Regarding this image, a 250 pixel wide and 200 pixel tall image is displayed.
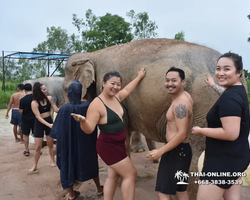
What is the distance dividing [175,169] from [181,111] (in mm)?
574

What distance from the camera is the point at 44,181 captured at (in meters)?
4.70

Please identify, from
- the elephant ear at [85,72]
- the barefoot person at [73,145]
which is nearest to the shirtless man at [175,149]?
the barefoot person at [73,145]

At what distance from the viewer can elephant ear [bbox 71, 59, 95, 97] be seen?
13.6 feet

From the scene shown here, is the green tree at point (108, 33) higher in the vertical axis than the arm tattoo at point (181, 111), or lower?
higher

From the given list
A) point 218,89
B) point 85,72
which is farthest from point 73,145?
point 218,89

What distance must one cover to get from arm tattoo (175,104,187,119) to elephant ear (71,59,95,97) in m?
2.07

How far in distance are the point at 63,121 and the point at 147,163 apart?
2739 millimetres

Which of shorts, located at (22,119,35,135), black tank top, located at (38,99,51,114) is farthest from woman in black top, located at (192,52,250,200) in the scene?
shorts, located at (22,119,35,135)

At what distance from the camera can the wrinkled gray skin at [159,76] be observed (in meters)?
2.79

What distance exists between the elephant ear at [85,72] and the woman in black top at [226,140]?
2.48 m

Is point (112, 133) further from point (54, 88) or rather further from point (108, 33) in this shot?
point (108, 33)

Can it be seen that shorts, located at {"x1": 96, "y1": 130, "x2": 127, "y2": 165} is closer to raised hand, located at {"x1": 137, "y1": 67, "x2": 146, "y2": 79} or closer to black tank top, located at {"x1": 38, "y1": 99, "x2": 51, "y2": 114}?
raised hand, located at {"x1": 137, "y1": 67, "x2": 146, "y2": 79}

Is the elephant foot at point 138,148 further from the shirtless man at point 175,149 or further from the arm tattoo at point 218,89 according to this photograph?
the arm tattoo at point 218,89

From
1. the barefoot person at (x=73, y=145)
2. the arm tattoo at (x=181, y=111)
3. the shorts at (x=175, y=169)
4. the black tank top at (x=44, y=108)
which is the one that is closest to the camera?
the arm tattoo at (x=181, y=111)
